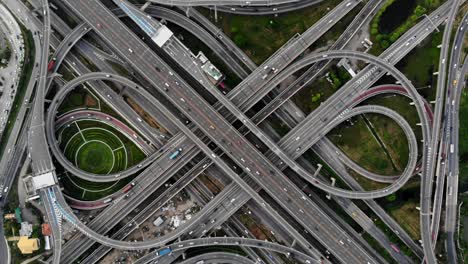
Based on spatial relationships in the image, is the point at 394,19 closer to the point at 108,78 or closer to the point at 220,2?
the point at 220,2

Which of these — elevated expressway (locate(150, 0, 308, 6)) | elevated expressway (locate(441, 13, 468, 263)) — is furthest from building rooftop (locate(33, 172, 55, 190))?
elevated expressway (locate(441, 13, 468, 263))

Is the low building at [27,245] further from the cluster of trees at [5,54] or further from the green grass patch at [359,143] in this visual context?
the green grass patch at [359,143]

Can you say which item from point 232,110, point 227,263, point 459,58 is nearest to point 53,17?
point 232,110

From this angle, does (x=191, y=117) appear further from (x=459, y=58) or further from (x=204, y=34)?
(x=459, y=58)

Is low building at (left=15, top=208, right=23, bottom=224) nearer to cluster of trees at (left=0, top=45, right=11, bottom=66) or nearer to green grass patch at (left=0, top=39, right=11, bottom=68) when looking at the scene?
green grass patch at (left=0, top=39, right=11, bottom=68)

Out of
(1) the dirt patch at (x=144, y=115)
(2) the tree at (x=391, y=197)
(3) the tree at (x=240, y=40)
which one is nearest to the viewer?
(2) the tree at (x=391, y=197)

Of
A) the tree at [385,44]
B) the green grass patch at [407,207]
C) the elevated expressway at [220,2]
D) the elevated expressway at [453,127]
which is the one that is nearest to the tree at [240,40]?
the elevated expressway at [220,2]
